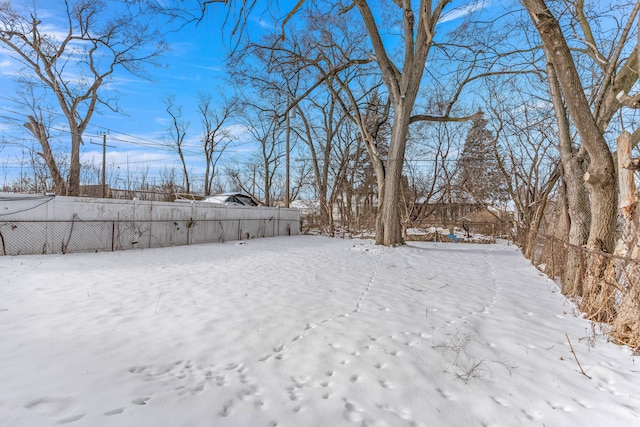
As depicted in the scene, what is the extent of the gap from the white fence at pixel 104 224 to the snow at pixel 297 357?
273 cm

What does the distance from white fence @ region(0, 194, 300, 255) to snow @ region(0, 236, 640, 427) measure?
2729mm

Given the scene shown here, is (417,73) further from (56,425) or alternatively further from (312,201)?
(312,201)

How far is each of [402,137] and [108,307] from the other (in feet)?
30.5

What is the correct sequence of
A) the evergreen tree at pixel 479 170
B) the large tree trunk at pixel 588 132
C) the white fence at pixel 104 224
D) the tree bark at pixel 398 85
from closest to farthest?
the large tree trunk at pixel 588 132
the white fence at pixel 104 224
the tree bark at pixel 398 85
the evergreen tree at pixel 479 170

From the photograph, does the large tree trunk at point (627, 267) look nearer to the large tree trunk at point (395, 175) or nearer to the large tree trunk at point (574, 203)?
the large tree trunk at point (574, 203)

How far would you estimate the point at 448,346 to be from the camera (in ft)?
9.70

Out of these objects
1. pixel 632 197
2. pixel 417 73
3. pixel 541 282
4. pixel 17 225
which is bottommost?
pixel 541 282

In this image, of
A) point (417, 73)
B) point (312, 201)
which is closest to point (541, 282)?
point (417, 73)

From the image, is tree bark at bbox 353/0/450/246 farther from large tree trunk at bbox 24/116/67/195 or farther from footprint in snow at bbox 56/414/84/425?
large tree trunk at bbox 24/116/67/195

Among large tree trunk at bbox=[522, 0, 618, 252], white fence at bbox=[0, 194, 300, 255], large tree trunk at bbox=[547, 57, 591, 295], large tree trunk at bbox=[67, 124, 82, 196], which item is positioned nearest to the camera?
large tree trunk at bbox=[522, 0, 618, 252]

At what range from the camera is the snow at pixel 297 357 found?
6.39 ft

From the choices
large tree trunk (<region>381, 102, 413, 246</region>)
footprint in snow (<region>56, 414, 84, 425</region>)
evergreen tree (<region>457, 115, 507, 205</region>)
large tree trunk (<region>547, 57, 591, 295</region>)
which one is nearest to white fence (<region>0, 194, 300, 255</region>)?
large tree trunk (<region>381, 102, 413, 246</region>)

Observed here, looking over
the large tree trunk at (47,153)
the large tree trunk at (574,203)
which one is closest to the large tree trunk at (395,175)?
the large tree trunk at (574,203)

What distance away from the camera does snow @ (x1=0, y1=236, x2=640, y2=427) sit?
6.39 ft
